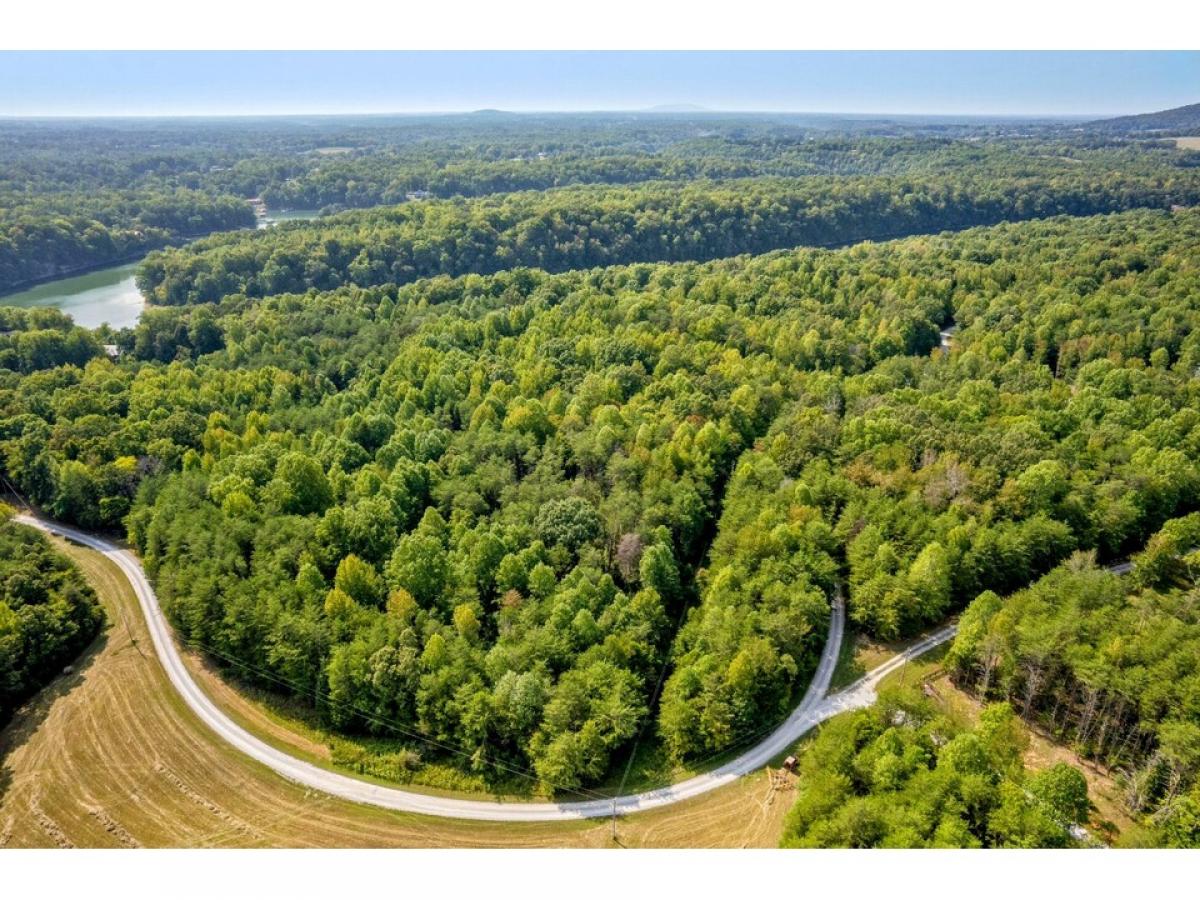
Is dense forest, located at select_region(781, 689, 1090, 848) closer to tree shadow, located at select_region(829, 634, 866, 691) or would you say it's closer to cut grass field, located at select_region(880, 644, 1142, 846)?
cut grass field, located at select_region(880, 644, 1142, 846)

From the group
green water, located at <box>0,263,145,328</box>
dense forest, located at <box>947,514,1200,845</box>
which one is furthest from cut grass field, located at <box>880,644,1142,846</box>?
green water, located at <box>0,263,145,328</box>

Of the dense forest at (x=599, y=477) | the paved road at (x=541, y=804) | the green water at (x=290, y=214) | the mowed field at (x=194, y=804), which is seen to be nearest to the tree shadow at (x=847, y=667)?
the paved road at (x=541, y=804)

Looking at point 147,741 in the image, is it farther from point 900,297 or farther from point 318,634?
point 900,297

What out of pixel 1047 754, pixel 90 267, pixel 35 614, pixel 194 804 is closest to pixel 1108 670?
pixel 1047 754

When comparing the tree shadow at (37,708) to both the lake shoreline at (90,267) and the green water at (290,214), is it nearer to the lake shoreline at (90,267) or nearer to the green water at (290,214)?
the lake shoreline at (90,267)

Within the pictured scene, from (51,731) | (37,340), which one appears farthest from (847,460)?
(37,340)

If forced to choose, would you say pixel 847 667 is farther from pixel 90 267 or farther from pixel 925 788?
pixel 90 267
